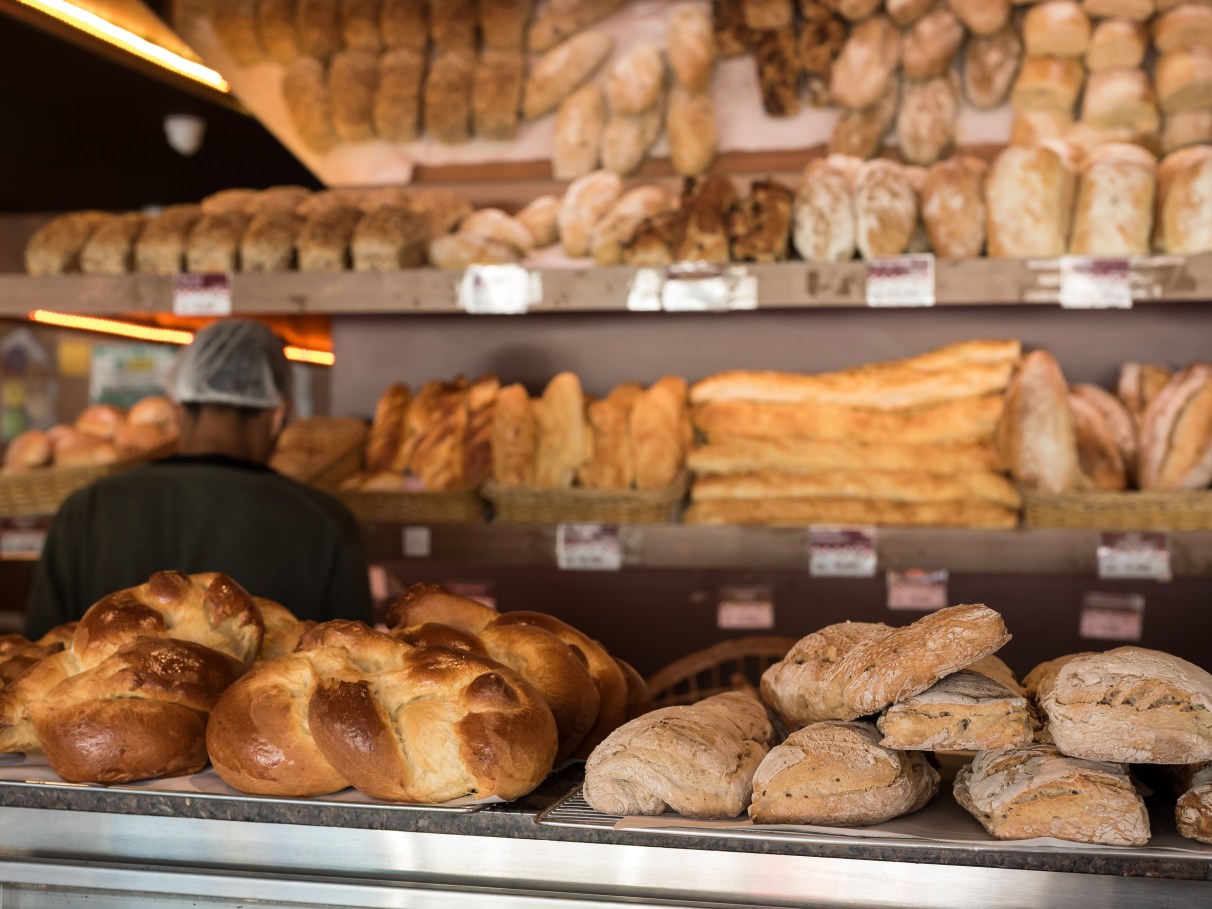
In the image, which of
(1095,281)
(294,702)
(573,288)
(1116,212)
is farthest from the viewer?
(573,288)

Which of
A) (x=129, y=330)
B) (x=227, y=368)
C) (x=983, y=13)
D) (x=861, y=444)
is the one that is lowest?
(x=861, y=444)

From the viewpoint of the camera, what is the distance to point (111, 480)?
7.76ft

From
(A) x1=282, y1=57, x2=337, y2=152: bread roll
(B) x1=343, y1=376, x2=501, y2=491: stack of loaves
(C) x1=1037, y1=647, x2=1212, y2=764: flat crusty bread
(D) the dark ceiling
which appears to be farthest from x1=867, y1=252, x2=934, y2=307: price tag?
(D) the dark ceiling

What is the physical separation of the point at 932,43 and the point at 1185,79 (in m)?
0.61

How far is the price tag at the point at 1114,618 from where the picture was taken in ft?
10.5

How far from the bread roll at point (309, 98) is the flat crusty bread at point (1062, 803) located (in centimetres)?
291

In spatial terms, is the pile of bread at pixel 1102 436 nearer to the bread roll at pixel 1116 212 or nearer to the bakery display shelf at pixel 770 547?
the bakery display shelf at pixel 770 547

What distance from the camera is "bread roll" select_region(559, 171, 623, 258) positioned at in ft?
9.86

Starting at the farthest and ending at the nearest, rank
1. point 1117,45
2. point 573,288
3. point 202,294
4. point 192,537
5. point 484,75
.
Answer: point 484,75 < point 1117,45 < point 202,294 < point 573,288 < point 192,537

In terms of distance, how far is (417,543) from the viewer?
2.90 meters

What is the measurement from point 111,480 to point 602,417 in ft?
3.89

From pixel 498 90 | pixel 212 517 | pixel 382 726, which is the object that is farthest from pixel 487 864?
pixel 498 90

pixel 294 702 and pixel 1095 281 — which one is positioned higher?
pixel 1095 281

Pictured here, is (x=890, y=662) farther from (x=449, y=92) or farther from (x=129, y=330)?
(x=129, y=330)
